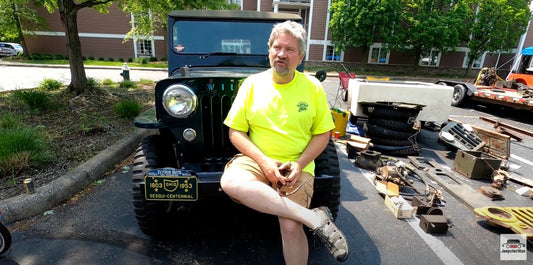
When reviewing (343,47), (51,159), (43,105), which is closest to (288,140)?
(51,159)

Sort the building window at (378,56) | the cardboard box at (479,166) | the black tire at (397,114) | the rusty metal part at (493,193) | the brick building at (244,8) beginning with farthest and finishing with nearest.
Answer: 1. the building window at (378,56)
2. the brick building at (244,8)
3. the black tire at (397,114)
4. the cardboard box at (479,166)
5. the rusty metal part at (493,193)

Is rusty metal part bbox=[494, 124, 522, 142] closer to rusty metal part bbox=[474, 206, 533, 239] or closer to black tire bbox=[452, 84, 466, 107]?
black tire bbox=[452, 84, 466, 107]

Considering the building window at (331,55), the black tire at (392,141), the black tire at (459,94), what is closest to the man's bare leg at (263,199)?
the black tire at (392,141)

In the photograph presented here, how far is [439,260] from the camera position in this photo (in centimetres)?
243

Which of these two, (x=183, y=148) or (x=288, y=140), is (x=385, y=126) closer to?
(x=288, y=140)

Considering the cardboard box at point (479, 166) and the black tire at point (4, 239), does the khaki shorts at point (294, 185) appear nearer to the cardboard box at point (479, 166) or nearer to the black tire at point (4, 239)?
the black tire at point (4, 239)

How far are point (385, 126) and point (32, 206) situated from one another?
192 inches

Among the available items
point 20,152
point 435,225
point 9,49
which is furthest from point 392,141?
point 9,49

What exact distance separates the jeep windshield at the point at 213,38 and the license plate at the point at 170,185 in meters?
1.85

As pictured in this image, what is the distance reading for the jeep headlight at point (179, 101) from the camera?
2.31m

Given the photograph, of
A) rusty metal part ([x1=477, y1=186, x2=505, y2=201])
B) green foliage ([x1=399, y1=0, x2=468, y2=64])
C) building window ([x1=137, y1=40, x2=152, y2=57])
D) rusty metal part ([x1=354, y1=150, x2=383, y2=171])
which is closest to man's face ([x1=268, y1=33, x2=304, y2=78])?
rusty metal part ([x1=354, y1=150, x2=383, y2=171])

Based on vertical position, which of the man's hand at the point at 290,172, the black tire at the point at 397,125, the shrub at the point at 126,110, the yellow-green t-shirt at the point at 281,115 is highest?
the yellow-green t-shirt at the point at 281,115

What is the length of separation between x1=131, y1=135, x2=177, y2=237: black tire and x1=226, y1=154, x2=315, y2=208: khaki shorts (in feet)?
2.30

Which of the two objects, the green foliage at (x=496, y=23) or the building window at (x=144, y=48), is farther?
the building window at (x=144, y=48)
